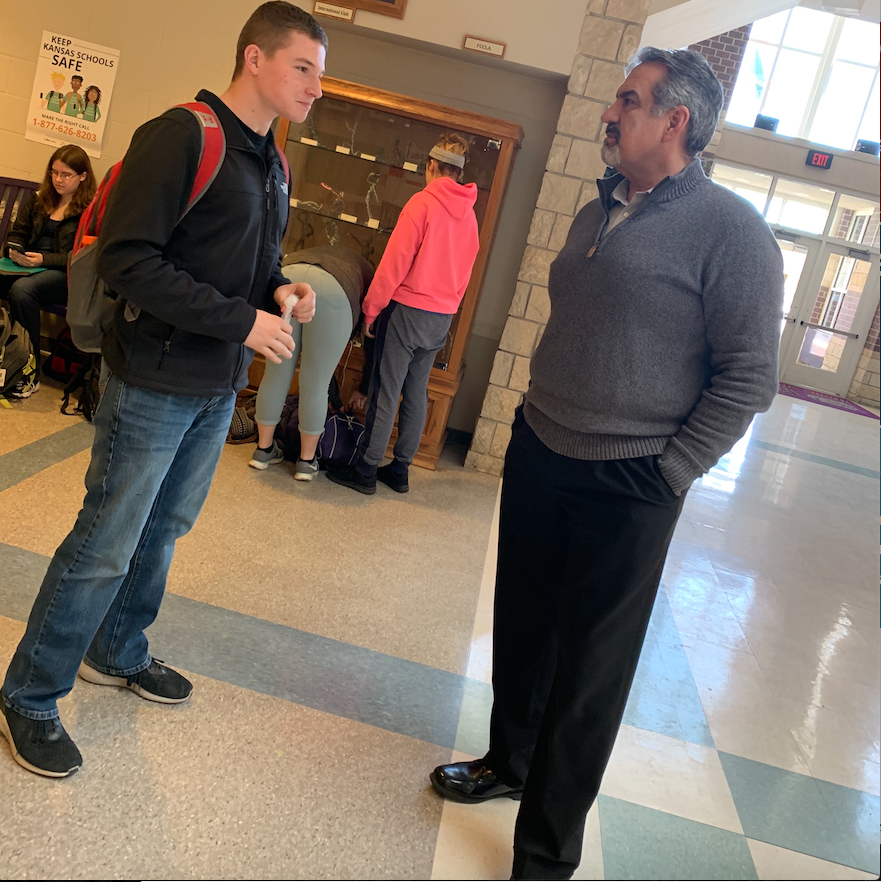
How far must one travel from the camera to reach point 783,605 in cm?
392

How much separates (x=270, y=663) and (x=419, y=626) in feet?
2.07

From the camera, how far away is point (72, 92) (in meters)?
4.65

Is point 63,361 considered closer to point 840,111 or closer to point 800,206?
point 800,206

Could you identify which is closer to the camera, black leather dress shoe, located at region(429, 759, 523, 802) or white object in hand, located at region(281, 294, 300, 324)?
white object in hand, located at region(281, 294, 300, 324)

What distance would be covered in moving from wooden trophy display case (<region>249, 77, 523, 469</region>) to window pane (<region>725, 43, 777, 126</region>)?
943cm

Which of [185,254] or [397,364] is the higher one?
[185,254]

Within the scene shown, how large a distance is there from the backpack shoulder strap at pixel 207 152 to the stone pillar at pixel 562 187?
3.09 m

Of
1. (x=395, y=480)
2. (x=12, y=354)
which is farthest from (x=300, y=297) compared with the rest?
(x=12, y=354)

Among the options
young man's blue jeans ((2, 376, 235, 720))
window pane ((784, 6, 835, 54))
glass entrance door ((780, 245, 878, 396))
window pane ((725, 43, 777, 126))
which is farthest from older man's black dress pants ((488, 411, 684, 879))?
window pane ((784, 6, 835, 54))

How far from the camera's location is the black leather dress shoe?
1.93 metres

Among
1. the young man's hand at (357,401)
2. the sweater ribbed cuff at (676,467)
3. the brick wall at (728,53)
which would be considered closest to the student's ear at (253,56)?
the sweater ribbed cuff at (676,467)

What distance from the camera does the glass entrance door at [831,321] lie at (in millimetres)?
13094

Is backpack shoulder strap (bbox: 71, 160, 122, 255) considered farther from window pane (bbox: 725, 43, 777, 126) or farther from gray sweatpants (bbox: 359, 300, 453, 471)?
window pane (bbox: 725, 43, 777, 126)

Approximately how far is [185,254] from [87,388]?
277cm
